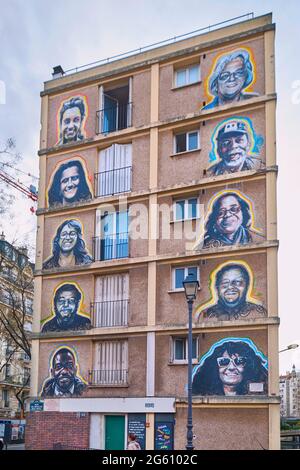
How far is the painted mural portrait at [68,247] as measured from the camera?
26.0m

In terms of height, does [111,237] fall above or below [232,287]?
above

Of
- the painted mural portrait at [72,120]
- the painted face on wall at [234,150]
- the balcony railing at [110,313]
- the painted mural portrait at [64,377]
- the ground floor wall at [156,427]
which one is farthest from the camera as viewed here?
the painted mural portrait at [72,120]

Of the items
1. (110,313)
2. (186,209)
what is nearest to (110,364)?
(110,313)

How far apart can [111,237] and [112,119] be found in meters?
5.33

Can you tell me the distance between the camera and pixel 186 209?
78.9 feet

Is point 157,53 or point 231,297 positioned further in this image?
point 157,53

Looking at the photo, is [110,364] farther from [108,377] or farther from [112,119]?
[112,119]

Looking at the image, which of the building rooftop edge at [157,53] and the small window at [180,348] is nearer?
the small window at [180,348]

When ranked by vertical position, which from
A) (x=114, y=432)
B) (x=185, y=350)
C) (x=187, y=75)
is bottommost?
(x=114, y=432)

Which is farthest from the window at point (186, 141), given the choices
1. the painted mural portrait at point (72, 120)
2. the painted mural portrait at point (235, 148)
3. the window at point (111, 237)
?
the painted mural portrait at point (72, 120)

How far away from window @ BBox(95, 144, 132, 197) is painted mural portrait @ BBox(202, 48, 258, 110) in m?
3.81

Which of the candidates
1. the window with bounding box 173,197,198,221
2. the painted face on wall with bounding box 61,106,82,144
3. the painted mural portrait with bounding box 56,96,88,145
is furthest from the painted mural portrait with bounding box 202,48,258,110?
the painted face on wall with bounding box 61,106,82,144

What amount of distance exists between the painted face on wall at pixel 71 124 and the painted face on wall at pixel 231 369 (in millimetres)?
11623

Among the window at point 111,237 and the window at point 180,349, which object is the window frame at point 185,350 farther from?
the window at point 111,237
